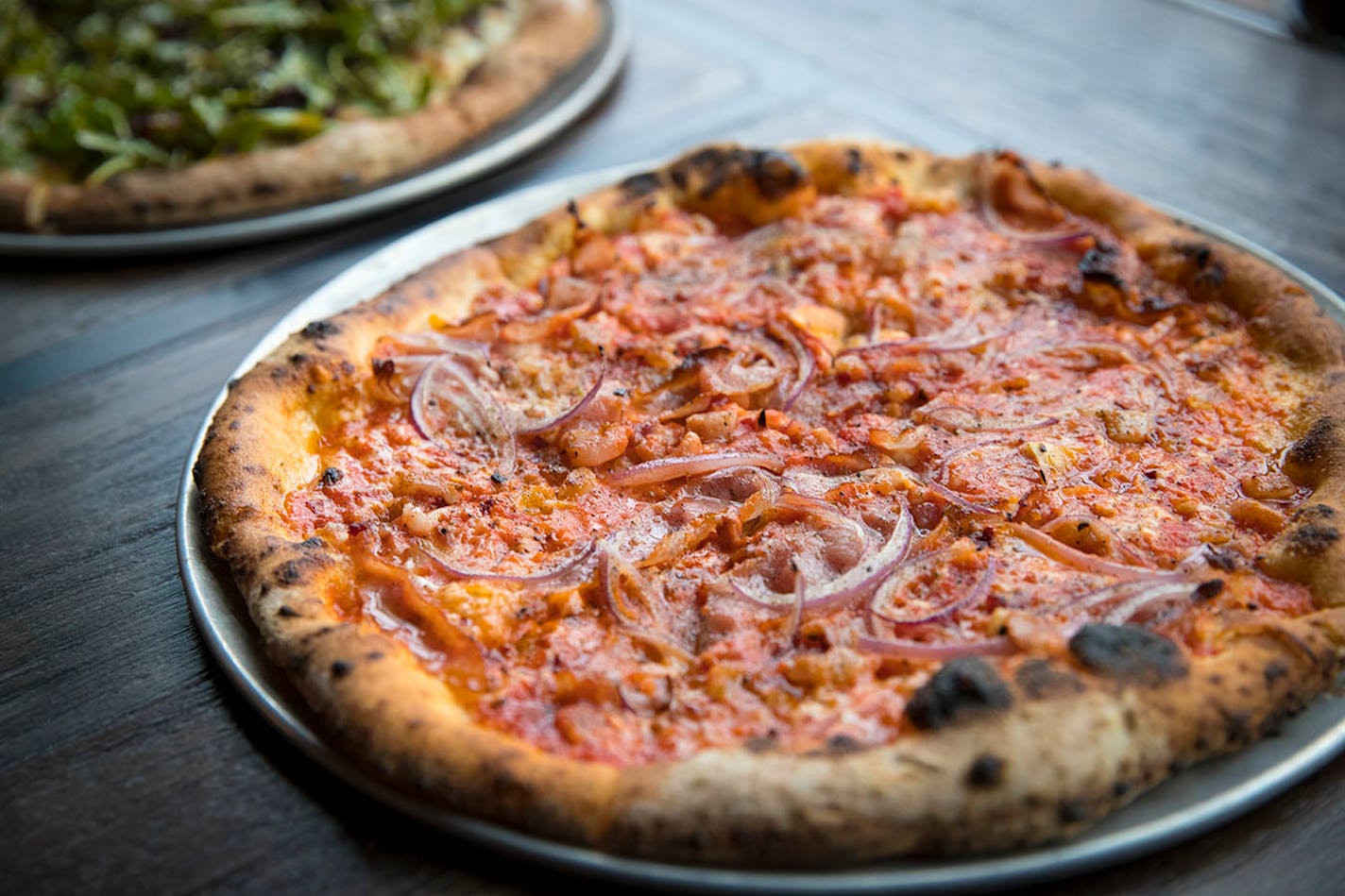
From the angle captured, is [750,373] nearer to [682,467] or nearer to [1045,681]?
[682,467]

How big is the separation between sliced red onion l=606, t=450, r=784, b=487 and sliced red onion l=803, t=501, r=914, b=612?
47cm

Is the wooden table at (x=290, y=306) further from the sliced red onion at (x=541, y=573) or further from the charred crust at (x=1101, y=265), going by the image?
the charred crust at (x=1101, y=265)

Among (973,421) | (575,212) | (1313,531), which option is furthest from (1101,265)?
(575,212)

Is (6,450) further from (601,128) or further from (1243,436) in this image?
(1243,436)

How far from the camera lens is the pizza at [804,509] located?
2.56m

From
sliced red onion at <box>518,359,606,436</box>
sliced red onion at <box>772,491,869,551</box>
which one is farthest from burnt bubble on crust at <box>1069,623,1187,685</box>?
sliced red onion at <box>518,359,606,436</box>

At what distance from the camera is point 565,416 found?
370cm

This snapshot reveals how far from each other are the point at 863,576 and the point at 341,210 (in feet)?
10.4

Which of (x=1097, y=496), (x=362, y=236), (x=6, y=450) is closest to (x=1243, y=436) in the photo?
(x=1097, y=496)

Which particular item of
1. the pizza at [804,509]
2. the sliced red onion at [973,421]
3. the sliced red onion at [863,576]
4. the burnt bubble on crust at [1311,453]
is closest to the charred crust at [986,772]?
the pizza at [804,509]

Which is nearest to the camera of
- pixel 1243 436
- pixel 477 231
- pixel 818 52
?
pixel 1243 436

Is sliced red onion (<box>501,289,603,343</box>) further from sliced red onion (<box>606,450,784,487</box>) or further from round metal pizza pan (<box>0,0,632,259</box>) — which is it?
round metal pizza pan (<box>0,0,632,259</box>)

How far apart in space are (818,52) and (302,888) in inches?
214

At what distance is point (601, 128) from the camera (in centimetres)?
607
